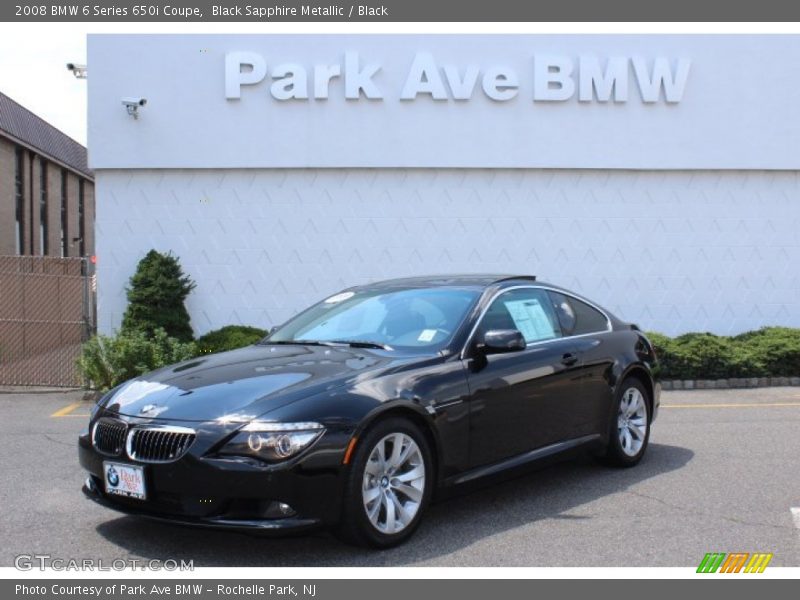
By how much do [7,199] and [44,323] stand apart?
1323 cm

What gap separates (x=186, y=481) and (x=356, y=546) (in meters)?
0.99

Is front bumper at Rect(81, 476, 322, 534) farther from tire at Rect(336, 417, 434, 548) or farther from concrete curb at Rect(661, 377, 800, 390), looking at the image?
concrete curb at Rect(661, 377, 800, 390)

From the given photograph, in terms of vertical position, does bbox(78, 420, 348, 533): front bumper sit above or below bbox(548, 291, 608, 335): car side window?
below

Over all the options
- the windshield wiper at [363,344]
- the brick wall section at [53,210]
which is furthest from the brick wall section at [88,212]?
the windshield wiper at [363,344]

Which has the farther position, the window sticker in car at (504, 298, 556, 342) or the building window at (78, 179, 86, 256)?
the building window at (78, 179, 86, 256)

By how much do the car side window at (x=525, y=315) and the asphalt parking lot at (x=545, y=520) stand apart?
1.03 m

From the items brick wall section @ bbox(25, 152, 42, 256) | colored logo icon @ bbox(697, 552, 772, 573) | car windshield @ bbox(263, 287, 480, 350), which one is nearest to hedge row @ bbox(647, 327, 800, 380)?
car windshield @ bbox(263, 287, 480, 350)

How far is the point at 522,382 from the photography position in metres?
5.95

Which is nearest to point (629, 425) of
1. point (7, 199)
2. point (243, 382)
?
point (243, 382)

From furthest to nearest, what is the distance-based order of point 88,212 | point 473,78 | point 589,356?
point 88,212
point 473,78
point 589,356

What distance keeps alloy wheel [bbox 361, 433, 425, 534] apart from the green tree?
8714 mm

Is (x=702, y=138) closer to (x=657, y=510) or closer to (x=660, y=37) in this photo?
(x=660, y=37)

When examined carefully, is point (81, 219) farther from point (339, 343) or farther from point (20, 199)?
point (339, 343)

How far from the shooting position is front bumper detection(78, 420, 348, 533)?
449cm
